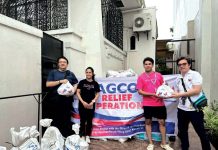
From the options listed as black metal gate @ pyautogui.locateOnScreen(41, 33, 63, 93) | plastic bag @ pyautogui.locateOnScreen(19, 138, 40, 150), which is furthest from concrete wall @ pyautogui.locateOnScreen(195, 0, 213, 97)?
plastic bag @ pyautogui.locateOnScreen(19, 138, 40, 150)

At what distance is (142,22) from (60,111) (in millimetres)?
6889

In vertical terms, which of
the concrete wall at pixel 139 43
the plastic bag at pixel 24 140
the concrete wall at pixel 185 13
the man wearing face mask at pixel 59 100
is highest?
the concrete wall at pixel 185 13

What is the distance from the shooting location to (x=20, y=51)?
13.8ft

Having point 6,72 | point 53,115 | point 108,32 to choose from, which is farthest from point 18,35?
point 108,32

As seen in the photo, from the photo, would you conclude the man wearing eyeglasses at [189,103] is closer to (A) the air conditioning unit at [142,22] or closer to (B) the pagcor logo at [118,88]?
(B) the pagcor logo at [118,88]

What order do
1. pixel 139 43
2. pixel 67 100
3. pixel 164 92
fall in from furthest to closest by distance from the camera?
1. pixel 139 43
2. pixel 67 100
3. pixel 164 92

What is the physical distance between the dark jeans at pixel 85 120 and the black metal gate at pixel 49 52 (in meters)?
1.10

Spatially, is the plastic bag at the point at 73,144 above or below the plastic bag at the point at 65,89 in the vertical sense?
below

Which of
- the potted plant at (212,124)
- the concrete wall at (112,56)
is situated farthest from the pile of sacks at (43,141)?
the concrete wall at (112,56)

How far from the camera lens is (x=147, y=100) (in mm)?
3873

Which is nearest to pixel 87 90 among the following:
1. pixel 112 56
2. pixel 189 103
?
pixel 189 103

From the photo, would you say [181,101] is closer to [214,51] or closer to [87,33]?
[214,51]

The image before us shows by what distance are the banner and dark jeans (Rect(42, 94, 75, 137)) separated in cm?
34

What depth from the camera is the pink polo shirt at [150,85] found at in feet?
12.6
